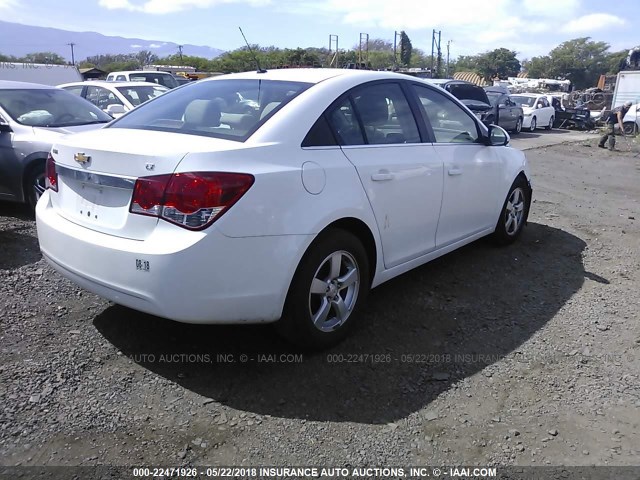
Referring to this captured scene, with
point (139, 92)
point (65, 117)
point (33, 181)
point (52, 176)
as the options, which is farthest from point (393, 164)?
point (139, 92)

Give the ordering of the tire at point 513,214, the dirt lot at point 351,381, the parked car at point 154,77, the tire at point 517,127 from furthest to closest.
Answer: the tire at point 517,127 < the parked car at point 154,77 < the tire at point 513,214 < the dirt lot at point 351,381

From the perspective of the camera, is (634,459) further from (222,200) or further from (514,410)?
(222,200)

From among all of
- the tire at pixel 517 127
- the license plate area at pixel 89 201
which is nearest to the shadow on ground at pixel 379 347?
the license plate area at pixel 89 201

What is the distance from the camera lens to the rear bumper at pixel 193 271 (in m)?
2.71

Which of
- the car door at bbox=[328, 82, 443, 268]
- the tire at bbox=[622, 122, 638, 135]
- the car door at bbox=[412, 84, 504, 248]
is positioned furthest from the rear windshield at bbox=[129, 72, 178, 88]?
the tire at bbox=[622, 122, 638, 135]

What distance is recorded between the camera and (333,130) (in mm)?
3371

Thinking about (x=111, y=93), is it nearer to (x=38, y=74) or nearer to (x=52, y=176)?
(x=52, y=176)

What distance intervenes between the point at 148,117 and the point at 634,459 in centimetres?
331

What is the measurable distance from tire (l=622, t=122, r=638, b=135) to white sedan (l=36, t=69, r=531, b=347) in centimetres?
2140

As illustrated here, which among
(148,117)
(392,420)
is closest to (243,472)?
(392,420)

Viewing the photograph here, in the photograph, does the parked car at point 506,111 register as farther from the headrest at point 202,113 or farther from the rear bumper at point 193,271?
the rear bumper at point 193,271

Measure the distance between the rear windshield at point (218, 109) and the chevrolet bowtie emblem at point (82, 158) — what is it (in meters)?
0.43

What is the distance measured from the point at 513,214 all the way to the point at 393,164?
2357mm

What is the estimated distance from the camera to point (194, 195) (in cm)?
270
